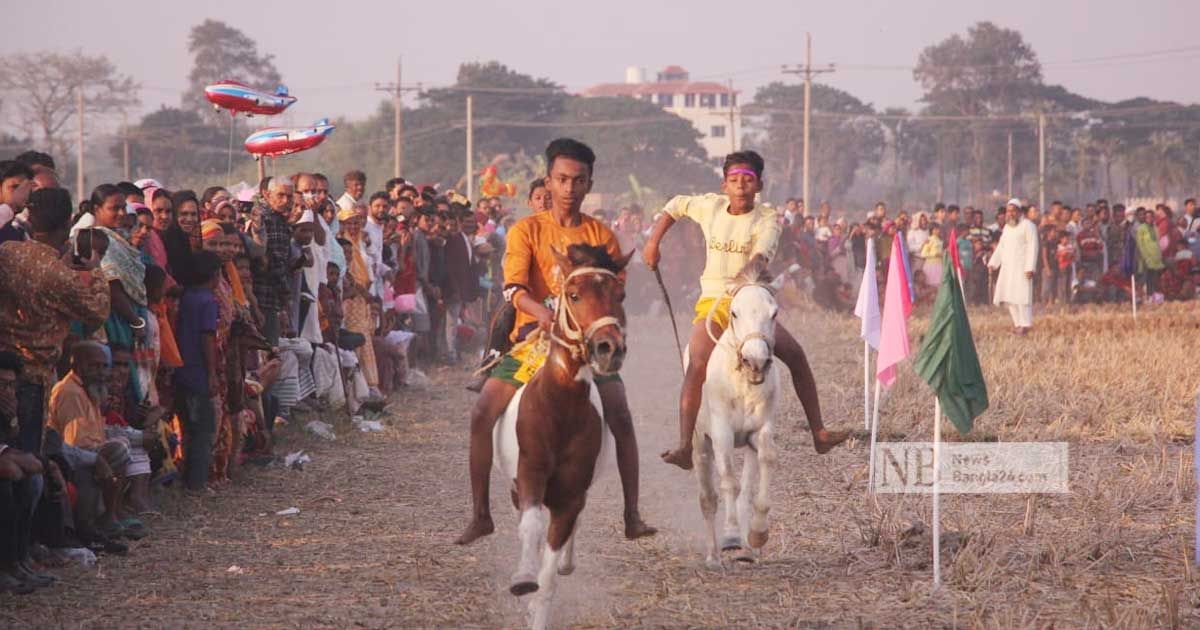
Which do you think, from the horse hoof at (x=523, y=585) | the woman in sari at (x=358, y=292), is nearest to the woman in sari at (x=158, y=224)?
the woman in sari at (x=358, y=292)

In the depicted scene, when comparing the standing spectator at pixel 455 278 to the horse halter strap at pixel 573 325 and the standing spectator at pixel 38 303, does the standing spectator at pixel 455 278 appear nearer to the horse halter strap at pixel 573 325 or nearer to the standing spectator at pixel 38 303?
the standing spectator at pixel 38 303

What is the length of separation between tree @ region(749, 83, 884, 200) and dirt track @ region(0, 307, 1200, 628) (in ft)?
309

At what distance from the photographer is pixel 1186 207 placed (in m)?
37.0

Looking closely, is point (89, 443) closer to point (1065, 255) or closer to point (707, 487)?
point (707, 487)

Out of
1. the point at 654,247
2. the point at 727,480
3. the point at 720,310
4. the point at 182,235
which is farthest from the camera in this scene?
the point at 182,235

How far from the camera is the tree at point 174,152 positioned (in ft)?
237

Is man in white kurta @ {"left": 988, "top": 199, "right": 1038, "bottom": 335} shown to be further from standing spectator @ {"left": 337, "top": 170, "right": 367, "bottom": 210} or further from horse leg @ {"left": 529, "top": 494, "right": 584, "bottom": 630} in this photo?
horse leg @ {"left": 529, "top": 494, "right": 584, "bottom": 630}

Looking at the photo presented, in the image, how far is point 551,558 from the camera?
7.62 metres

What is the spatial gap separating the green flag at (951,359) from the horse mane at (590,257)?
105 inches

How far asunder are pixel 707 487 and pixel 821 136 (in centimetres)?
9777

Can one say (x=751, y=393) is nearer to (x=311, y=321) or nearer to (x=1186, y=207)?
(x=311, y=321)

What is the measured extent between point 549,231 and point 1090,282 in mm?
27994

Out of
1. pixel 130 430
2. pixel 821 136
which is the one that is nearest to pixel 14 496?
pixel 130 430

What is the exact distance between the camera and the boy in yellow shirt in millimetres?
9773
